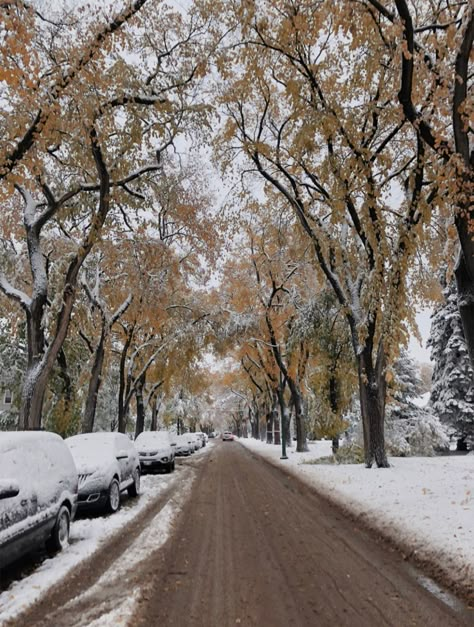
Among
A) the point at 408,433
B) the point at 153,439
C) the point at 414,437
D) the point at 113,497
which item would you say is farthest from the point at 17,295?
the point at 414,437

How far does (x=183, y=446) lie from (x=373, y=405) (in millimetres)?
20009

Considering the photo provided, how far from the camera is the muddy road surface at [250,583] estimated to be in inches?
159

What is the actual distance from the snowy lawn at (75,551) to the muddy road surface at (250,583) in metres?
0.21

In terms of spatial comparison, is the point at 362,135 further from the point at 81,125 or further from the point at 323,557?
the point at 323,557

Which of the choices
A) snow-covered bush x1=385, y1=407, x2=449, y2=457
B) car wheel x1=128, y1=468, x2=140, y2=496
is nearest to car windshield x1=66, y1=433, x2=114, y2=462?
car wheel x1=128, y1=468, x2=140, y2=496

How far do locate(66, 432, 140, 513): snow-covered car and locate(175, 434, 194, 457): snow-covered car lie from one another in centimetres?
1909

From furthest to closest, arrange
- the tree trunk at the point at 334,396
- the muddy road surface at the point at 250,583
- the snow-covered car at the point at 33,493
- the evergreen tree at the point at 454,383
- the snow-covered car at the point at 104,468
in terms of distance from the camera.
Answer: the evergreen tree at the point at 454,383
the tree trunk at the point at 334,396
the snow-covered car at the point at 104,468
the snow-covered car at the point at 33,493
the muddy road surface at the point at 250,583

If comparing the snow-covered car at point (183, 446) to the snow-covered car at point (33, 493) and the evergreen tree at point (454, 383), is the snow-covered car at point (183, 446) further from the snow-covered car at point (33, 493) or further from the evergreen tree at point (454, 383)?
the snow-covered car at point (33, 493)

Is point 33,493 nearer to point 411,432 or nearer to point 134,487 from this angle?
point 134,487

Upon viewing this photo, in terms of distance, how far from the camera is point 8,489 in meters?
5.03

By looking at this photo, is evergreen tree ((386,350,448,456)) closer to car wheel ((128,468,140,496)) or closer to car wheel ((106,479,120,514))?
car wheel ((128,468,140,496))

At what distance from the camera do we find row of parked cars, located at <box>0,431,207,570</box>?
5.11 metres

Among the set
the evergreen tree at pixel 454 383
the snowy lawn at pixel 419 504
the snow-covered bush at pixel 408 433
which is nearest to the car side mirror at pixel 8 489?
the snowy lawn at pixel 419 504

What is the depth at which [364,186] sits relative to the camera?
10.6 metres
